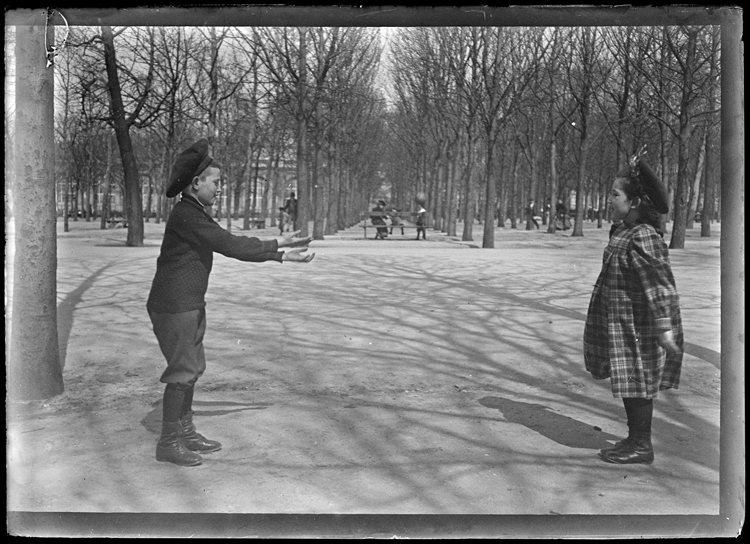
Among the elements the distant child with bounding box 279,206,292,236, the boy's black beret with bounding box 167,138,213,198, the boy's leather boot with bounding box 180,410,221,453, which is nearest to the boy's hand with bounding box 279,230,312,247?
the boy's black beret with bounding box 167,138,213,198

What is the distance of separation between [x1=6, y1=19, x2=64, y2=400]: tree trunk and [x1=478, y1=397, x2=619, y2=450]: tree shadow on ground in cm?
312

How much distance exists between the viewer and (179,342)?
430cm

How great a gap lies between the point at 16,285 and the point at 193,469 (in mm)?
1992

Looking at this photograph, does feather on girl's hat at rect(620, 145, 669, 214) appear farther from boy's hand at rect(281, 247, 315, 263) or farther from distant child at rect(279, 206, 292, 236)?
distant child at rect(279, 206, 292, 236)

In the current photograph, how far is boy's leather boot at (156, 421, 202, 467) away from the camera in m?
4.34

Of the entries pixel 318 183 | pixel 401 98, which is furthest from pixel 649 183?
pixel 401 98

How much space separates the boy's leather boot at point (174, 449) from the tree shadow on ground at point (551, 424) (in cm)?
215

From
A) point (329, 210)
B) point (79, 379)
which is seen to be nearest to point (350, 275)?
point (79, 379)

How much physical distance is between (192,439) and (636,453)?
2545 millimetres

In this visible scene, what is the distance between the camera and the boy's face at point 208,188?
4353 millimetres

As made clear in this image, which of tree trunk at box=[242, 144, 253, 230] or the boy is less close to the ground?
tree trunk at box=[242, 144, 253, 230]

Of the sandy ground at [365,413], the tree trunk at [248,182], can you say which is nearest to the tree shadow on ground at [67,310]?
the sandy ground at [365,413]

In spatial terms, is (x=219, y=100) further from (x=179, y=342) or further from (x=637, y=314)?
(x=637, y=314)

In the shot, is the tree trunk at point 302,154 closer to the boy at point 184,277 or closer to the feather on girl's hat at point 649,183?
the boy at point 184,277
